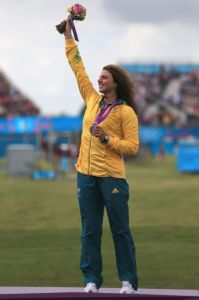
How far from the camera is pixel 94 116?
7.90 m

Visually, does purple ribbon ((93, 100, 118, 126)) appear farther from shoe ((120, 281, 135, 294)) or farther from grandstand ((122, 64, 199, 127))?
grandstand ((122, 64, 199, 127))

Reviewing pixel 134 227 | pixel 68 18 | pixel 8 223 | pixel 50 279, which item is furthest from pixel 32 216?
pixel 68 18

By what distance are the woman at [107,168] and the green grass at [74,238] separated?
185 centimetres

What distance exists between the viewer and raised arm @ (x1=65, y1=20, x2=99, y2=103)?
8.17 metres

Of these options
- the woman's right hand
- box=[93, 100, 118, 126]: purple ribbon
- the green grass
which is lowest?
the green grass

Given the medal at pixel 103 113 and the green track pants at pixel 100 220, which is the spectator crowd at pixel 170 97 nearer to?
the green track pants at pixel 100 220

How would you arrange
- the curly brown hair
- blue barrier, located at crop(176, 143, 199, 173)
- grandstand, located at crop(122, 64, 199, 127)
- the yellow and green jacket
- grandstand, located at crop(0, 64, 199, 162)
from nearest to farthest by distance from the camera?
the yellow and green jacket < the curly brown hair < blue barrier, located at crop(176, 143, 199, 173) < grandstand, located at crop(0, 64, 199, 162) < grandstand, located at crop(122, 64, 199, 127)

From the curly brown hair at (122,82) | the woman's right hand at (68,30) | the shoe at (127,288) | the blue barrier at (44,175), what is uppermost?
the woman's right hand at (68,30)

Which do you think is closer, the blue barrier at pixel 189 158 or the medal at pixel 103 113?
the medal at pixel 103 113

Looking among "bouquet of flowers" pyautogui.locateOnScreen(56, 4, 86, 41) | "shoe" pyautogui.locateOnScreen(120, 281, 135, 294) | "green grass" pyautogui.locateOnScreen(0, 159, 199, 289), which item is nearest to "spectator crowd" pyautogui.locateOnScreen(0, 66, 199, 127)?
"green grass" pyautogui.locateOnScreen(0, 159, 199, 289)

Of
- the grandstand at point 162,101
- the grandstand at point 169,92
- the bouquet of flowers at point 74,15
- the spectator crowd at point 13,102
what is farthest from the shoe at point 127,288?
the grandstand at point 169,92

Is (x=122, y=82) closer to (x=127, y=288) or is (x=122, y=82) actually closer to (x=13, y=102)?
(x=127, y=288)

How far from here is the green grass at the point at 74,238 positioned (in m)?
10.7

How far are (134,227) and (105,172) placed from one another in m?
8.68
